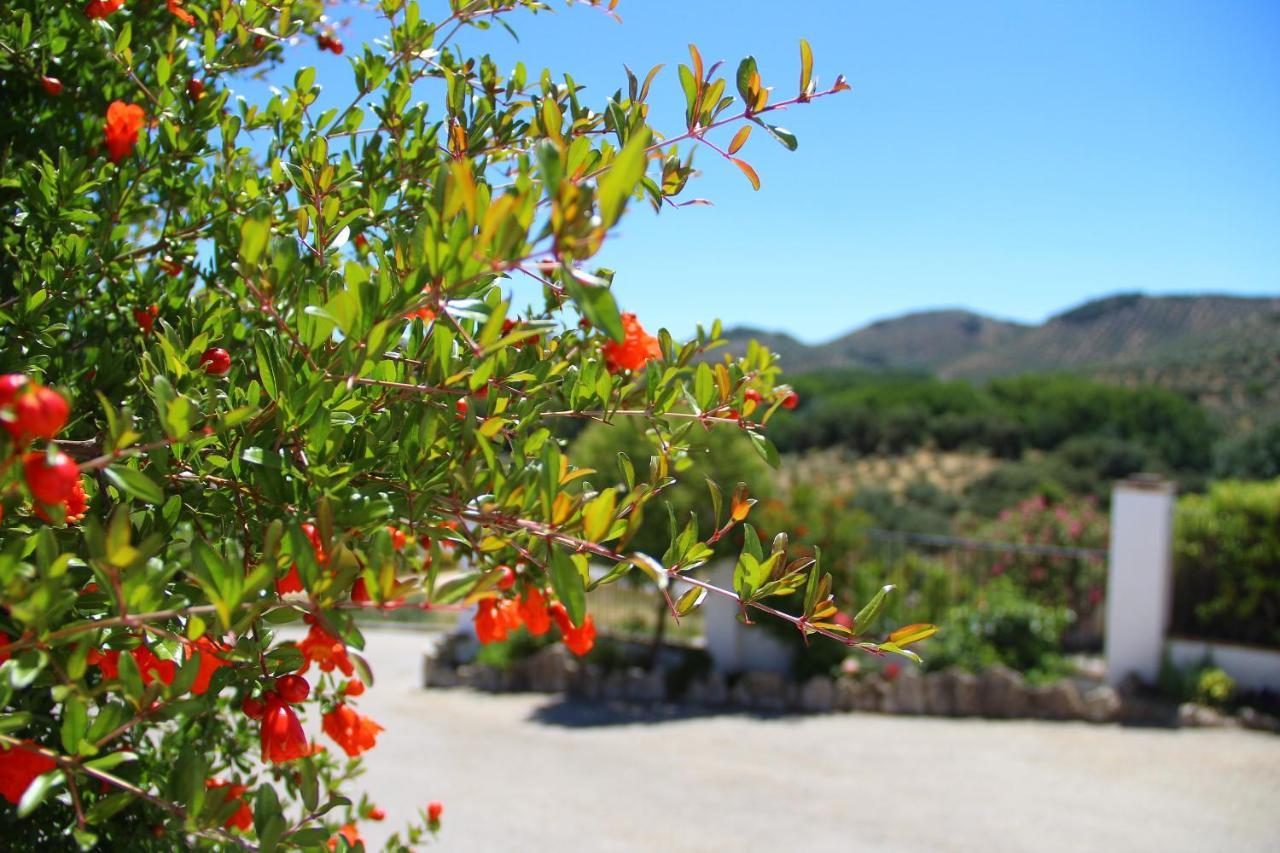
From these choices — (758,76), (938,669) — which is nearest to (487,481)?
(758,76)

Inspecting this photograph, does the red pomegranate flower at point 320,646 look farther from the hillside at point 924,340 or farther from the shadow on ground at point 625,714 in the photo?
the hillside at point 924,340

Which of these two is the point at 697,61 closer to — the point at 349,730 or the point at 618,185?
the point at 618,185

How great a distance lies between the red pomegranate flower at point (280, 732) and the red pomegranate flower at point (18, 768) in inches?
9.0

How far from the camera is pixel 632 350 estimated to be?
144cm

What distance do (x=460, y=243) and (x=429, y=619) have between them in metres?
13.7

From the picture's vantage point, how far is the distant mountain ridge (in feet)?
83.0

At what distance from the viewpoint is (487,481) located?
98 centimetres

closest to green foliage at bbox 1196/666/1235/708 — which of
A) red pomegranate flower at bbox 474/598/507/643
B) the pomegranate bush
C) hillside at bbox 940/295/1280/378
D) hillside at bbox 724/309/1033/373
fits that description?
the pomegranate bush

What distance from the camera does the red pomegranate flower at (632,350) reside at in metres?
1.43

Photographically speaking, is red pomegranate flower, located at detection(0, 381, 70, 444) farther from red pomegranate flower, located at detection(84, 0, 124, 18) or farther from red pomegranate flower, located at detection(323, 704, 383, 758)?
red pomegranate flower, located at detection(84, 0, 124, 18)

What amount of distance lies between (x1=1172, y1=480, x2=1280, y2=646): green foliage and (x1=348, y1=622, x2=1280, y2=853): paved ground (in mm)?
879

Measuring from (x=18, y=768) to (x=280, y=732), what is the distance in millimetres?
262

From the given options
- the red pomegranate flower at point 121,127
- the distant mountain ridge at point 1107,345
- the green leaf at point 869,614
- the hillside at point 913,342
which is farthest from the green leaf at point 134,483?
the hillside at point 913,342

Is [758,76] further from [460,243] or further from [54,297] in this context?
[54,297]
